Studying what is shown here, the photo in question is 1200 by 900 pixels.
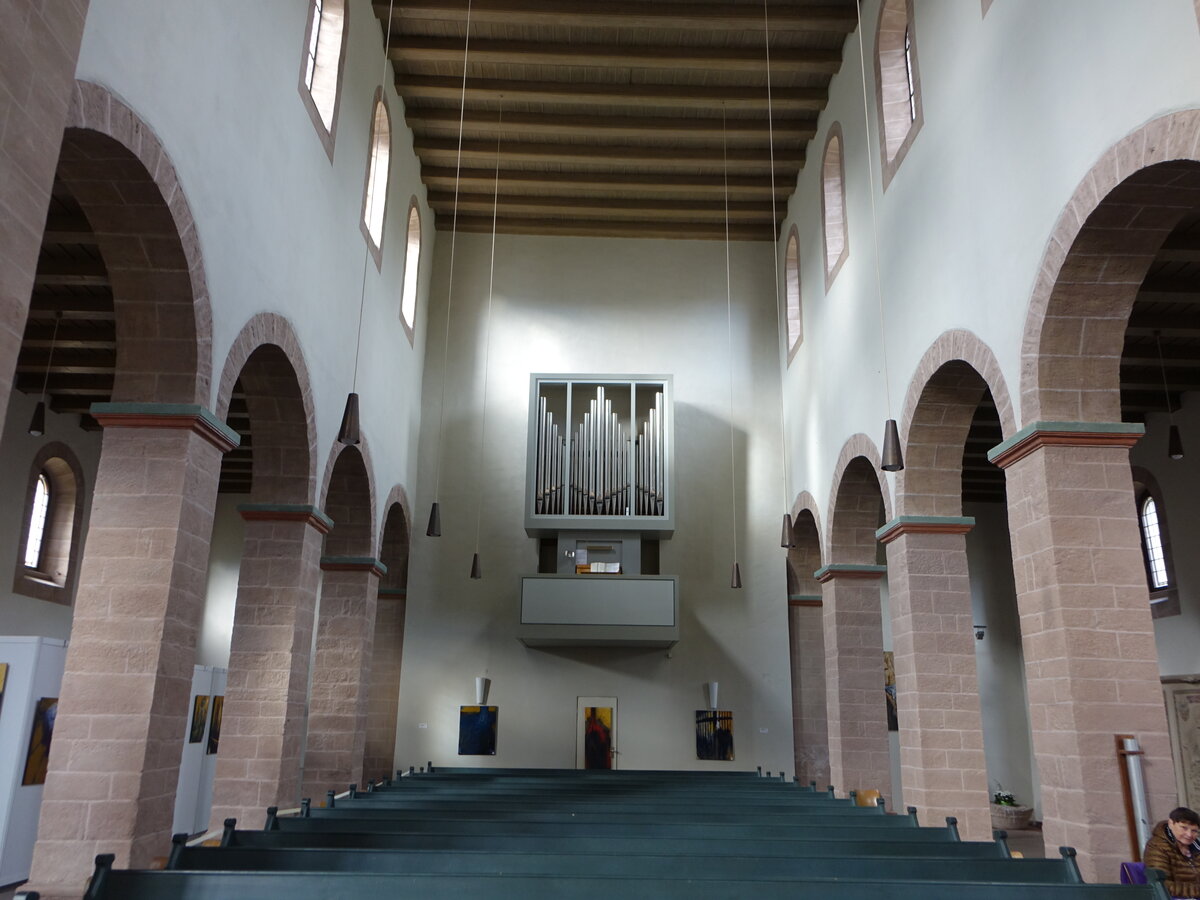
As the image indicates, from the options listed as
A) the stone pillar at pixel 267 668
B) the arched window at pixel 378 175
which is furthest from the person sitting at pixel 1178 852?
the arched window at pixel 378 175

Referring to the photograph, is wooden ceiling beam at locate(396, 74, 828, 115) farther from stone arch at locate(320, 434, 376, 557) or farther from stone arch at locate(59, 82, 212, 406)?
stone arch at locate(59, 82, 212, 406)

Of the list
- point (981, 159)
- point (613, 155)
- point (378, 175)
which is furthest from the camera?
point (613, 155)

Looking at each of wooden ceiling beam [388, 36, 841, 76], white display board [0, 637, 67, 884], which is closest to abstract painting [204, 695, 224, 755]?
white display board [0, 637, 67, 884]

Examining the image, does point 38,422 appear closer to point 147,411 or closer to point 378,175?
point 378,175

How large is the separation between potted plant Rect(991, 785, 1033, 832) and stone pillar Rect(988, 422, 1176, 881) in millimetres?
10868

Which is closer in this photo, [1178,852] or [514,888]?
[514,888]

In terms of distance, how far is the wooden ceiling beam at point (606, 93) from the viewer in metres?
13.0

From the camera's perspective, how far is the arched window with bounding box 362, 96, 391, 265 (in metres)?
12.1

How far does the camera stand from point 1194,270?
955 centimetres

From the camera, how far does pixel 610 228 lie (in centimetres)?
1666

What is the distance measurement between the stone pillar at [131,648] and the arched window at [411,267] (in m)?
7.89

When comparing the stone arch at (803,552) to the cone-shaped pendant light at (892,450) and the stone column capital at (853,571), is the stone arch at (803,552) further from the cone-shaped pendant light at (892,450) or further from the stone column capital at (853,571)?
the cone-shaped pendant light at (892,450)

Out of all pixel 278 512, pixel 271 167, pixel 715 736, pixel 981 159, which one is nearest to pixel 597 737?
pixel 715 736

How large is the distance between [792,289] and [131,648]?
1192 cm
